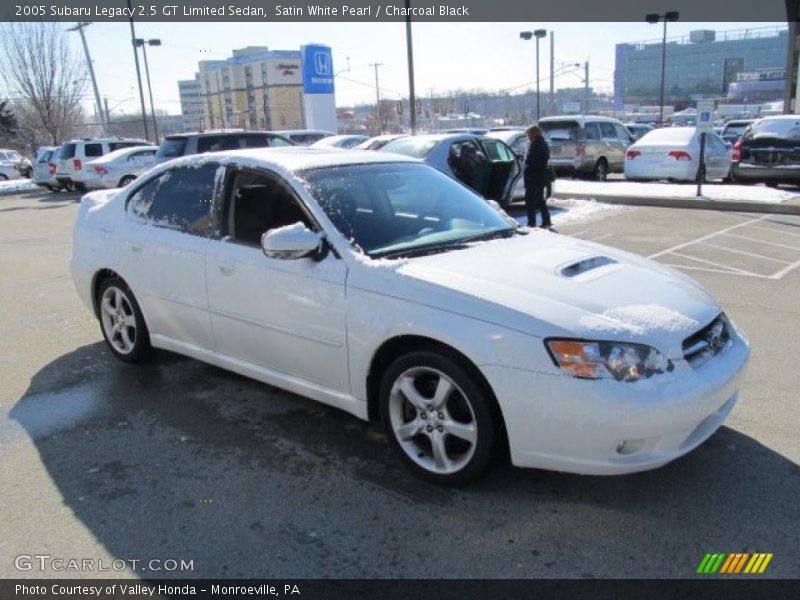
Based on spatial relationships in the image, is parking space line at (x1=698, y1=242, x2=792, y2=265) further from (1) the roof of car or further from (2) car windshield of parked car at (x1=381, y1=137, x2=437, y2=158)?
(1) the roof of car

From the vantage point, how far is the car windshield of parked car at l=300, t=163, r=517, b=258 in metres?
3.70

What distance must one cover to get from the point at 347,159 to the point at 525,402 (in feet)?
7.04

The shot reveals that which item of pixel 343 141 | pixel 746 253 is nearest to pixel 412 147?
pixel 746 253

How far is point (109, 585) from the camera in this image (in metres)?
2.64

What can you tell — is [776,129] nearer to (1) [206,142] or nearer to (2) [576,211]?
(2) [576,211]

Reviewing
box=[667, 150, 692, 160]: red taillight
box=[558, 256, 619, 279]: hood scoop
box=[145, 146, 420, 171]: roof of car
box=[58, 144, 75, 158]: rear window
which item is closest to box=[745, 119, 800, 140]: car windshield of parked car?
box=[667, 150, 692, 160]: red taillight

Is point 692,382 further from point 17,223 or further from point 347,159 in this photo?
point 17,223

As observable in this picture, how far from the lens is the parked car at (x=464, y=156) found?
11.1 meters

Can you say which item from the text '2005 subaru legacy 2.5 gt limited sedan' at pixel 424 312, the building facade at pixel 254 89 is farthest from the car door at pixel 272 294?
the building facade at pixel 254 89

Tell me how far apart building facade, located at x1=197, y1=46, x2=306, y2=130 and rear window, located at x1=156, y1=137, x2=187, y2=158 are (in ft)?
253

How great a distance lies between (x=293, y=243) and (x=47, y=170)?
2386 centimetres

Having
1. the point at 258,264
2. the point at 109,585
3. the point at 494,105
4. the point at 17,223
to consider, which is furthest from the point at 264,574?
the point at 494,105

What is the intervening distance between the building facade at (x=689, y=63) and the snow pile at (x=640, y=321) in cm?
11676

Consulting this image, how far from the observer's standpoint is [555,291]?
3.11m
